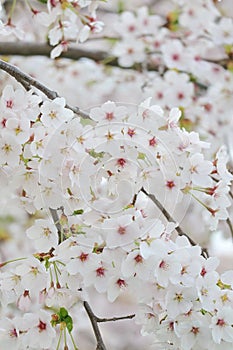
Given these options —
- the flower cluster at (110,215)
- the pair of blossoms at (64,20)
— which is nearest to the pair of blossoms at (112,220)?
the flower cluster at (110,215)

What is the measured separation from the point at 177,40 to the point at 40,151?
1.52 meters

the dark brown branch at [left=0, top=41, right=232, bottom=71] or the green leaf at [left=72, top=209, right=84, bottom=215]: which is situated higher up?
the green leaf at [left=72, top=209, right=84, bottom=215]

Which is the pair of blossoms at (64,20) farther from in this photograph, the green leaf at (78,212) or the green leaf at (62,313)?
the green leaf at (62,313)

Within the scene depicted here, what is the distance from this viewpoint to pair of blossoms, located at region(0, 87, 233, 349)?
3.96ft

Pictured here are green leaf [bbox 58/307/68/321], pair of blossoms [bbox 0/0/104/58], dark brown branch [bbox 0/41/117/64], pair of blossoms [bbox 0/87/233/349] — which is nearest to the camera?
pair of blossoms [bbox 0/87/233/349]

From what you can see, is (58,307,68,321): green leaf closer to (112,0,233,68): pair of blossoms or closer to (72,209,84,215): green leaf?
(72,209,84,215): green leaf

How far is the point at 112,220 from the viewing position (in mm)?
1192

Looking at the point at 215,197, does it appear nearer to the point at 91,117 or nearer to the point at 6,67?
the point at 91,117

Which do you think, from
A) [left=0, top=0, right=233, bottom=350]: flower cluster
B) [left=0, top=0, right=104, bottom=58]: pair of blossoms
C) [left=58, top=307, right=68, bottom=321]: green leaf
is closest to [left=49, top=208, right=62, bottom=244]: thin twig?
[left=0, top=0, right=233, bottom=350]: flower cluster

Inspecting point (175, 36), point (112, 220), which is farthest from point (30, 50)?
point (112, 220)

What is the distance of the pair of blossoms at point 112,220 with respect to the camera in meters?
1.21

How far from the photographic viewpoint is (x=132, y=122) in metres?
1.29

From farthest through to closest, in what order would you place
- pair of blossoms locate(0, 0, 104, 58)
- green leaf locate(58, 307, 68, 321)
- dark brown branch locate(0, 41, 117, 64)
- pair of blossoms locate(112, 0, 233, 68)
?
pair of blossoms locate(112, 0, 233, 68) < dark brown branch locate(0, 41, 117, 64) < pair of blossoms locate(0, 0, 104, 58) < green leaf locate(58, 307, 68, 321)

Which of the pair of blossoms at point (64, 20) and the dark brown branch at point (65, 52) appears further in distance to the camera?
the dark brown branch at point (65, 52)
